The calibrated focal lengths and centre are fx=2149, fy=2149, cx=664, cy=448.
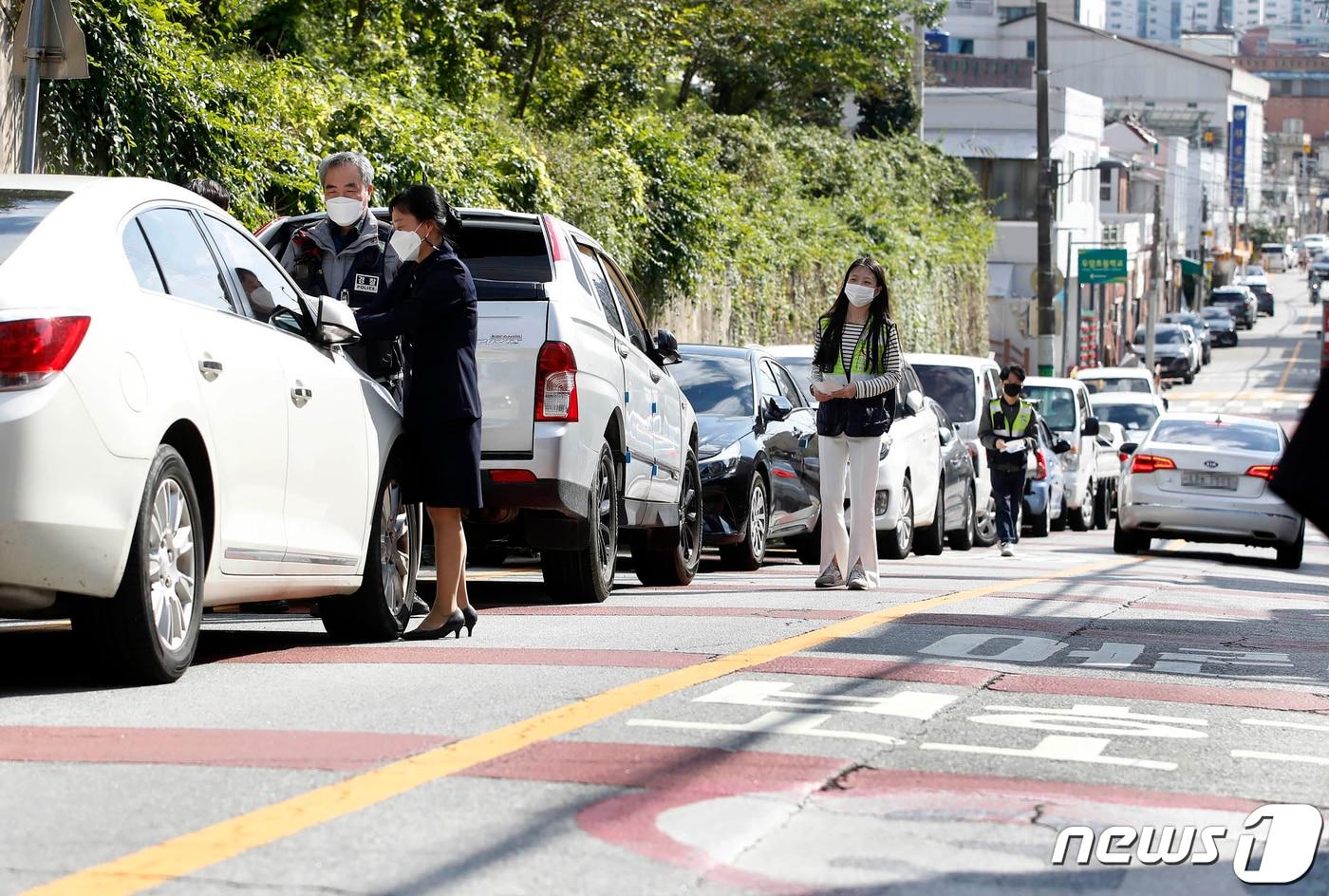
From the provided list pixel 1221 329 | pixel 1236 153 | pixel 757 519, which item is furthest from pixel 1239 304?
pixel 757 519

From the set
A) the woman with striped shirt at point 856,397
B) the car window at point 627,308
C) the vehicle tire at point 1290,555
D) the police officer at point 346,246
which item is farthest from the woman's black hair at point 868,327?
the vehicle tire at point 1290,555

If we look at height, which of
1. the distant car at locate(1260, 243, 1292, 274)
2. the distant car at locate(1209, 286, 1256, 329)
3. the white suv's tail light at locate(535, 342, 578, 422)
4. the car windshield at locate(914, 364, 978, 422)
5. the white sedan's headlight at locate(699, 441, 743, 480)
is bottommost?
the white sedan's headlight at locate(699, 441, 743, 480)

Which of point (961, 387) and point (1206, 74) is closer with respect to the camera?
point (961, 387)

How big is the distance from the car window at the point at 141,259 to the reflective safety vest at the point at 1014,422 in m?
13.8

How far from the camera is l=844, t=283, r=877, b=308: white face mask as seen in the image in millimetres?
12875

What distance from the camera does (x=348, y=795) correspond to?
5.24m

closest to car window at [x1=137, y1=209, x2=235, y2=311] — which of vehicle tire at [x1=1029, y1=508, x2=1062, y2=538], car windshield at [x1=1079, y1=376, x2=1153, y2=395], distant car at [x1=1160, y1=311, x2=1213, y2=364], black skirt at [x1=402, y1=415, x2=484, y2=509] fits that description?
black skirt at [x1=402, y1=415, x2=484, y2=509]

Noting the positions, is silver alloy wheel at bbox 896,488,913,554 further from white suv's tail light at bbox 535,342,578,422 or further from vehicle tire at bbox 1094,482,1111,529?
vehicle tire at bbox 1094,482,1111,529

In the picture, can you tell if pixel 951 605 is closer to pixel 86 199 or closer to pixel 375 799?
pixel 86 199

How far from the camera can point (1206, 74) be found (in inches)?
5512

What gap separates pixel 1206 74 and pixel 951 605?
13508cm

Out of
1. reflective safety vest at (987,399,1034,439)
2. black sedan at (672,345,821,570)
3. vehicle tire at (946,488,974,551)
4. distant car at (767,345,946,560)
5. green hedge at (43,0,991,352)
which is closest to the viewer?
green hedge at (43,0,991,352)

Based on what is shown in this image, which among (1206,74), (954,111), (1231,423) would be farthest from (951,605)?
(1206,74)

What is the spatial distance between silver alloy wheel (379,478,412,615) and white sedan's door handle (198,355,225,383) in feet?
5.16
